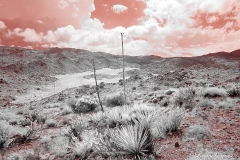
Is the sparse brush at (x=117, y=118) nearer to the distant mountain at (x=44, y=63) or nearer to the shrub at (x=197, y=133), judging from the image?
the shrub at (x=197, y=133)

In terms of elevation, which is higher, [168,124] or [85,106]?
[168,124]

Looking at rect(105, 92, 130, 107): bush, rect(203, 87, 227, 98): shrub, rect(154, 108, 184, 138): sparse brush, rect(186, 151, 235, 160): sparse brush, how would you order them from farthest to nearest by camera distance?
rect(105, 92, 130, 107): bush < rect(203, 87, 227, 98): shrub < rect(154, 108, 184, 138): sparse brush < rect(186, 151, 235, 160): sparse brush

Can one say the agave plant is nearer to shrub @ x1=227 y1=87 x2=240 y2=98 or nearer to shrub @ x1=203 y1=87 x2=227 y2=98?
shrub @ x1=203 y1=87 x2=227 y2=98

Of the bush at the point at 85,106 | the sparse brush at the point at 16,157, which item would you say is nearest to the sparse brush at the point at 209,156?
the sparse brush at the point at 16,157

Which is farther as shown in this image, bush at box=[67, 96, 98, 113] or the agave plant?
bush at box=[67, 96, 98, 113]

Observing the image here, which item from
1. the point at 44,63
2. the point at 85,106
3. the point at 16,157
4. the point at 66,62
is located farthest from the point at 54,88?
the point at 66,62

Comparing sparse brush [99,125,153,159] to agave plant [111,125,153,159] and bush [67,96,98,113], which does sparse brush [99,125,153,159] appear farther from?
bush [67,96,98,113]

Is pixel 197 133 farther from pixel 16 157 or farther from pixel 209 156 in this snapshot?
pixel 16 157

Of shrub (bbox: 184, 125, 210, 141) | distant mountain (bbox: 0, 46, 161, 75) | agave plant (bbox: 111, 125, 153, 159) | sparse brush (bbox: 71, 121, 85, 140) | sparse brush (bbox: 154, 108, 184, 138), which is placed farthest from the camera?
distant mountain (bbox: 0, 46, 161, 75)

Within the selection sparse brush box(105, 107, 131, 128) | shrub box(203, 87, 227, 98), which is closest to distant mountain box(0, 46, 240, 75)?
shrub box(203, 87, 227, 98)

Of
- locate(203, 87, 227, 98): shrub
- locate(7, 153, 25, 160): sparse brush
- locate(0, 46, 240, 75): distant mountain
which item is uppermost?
locate(0, 46, 240, 75): distant mountain

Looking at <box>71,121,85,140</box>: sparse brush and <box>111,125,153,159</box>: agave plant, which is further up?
<box>111,125,153,159</box>: agave plant

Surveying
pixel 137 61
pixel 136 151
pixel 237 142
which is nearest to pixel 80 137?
pixel 136 151

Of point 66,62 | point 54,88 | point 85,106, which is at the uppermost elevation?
point 66,62
